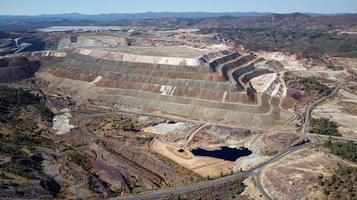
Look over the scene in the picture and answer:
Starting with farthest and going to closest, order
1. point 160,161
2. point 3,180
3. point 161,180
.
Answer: point 160,161, point 161,180, point 3,180

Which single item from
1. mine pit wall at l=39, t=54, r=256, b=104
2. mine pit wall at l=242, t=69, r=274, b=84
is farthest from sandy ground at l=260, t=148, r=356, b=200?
mine pit wall at l=242, t=69, r=274, b=84

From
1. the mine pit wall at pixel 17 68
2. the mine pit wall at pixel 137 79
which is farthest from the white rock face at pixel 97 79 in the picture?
the mine pit wall at pixel 17 68

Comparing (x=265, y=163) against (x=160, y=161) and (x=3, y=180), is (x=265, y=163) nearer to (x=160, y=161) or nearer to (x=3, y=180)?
(x=160, y=161)

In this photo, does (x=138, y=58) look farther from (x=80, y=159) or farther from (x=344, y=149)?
(x=344, y=149)

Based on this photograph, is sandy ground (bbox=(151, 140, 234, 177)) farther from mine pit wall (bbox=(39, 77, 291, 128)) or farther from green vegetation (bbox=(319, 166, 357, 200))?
mine pit wall (bbox=(39, 77, 291, 128))

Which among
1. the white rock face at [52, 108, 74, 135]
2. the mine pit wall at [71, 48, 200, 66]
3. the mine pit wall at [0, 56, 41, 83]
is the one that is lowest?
the white rock face at [52, 108, 74, 135]

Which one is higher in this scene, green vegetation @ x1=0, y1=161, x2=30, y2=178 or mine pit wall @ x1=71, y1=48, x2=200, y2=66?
mine pit wall @ x1=71, y1=48, x2=200, y2=66

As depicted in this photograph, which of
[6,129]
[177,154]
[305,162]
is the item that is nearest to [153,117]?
[177,154]
